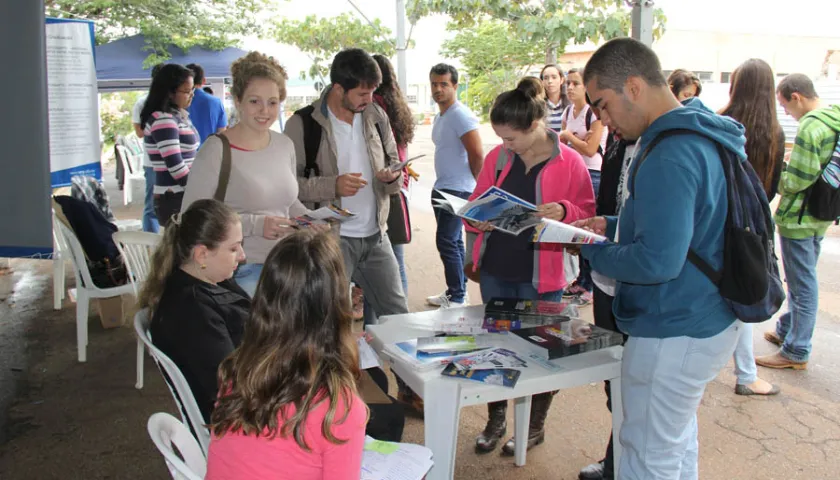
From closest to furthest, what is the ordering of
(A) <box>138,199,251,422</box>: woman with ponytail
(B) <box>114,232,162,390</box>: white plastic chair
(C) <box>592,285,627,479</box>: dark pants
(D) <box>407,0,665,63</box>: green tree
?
(A) <box>138,199,251,422</box>: woman with ponytail < (C) <box>592,285,627,479</box>: dark pants < (B) <box>114,232,162,390</box>: white plastic chair < (D) <box>407,0,665,63</box>: green tree

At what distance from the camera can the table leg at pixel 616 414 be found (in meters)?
2.12

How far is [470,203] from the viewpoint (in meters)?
2.43

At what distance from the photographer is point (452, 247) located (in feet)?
15.6

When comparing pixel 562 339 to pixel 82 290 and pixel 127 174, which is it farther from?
pixel 127 174

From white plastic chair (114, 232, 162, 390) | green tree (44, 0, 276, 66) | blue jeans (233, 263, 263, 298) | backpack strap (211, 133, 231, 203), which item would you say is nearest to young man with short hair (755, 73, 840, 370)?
blue jeans (233, 263, 263, 298)

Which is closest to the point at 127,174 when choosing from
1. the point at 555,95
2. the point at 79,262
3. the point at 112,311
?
the point at 112,311

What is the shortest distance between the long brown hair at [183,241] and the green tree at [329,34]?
14.3m

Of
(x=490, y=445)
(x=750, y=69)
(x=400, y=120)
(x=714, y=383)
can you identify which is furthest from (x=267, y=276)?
(x=714, y=383)

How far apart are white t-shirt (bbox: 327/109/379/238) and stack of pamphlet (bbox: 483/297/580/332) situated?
0.89 metres

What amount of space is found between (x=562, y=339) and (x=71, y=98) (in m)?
3.77

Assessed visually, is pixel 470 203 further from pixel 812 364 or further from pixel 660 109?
pixel 812 364

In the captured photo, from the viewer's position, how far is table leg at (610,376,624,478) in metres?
2.12

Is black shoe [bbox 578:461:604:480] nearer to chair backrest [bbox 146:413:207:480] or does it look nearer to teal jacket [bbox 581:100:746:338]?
teal jacket [bbox 581:100:746:338]

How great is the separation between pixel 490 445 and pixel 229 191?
165 centimetres
